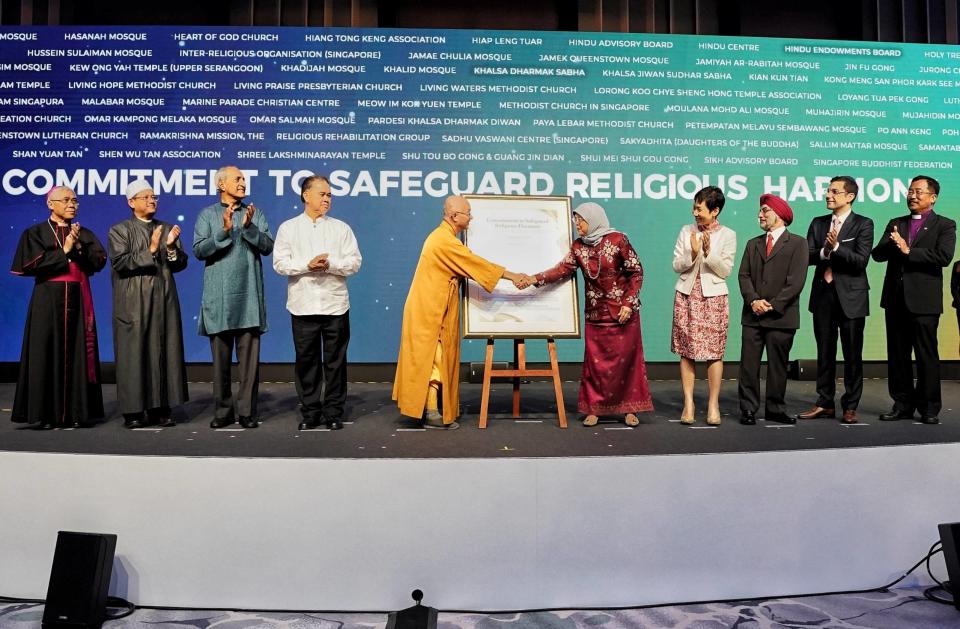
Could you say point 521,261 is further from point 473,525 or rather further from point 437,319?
point 473,525

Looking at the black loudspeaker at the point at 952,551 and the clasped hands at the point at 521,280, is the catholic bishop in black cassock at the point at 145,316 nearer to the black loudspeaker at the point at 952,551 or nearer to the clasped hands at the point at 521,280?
the clasped hands at the point at 521,280

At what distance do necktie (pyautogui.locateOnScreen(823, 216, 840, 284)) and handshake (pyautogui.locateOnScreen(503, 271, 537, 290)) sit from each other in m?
1.64

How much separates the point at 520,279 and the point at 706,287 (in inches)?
38.1

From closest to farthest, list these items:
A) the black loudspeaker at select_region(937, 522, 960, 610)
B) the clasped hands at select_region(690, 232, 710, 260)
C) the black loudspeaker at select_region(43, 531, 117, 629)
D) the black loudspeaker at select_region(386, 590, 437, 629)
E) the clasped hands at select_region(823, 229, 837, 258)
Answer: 1. the black loudspeaker at select_region(386, 590, 437, 629)
2. the black loudspeaker at select_region(43, 531, 117, 629)
3. the black loudspeaker at select_region(937, 522, 960, 610)
4. the clasped hands at select_region(690, 232, 710, 260)
5. the clasped hands at select_region(823, 229, 837, 258)

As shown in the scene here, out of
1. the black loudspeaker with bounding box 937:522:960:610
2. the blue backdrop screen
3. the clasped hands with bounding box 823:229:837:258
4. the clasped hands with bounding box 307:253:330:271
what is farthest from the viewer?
the blue backdrop screen

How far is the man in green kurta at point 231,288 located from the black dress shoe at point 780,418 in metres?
2.73

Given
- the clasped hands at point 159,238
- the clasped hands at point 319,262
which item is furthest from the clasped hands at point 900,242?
the clasped hands at point 159,238

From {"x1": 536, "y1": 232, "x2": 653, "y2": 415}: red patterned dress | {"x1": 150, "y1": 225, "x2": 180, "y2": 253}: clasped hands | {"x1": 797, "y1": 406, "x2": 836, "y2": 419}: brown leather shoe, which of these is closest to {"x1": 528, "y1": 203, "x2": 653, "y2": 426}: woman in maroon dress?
{"x1": 536, "y1": 232, "x2": 653, "y2": 415}: red patterned dress

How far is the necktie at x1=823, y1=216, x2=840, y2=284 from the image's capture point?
3.52 metres

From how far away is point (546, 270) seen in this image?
3430mm

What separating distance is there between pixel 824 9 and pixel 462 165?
389 centimetres

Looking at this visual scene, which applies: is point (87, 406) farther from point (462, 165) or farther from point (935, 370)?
point (935, 370)

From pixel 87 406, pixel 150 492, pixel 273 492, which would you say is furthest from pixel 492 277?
pixel 87 406

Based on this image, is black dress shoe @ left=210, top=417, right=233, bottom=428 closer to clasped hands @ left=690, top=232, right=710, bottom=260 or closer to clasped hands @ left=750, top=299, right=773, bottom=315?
clasped hands @ left=690, top=232, right=710, bottom=260
